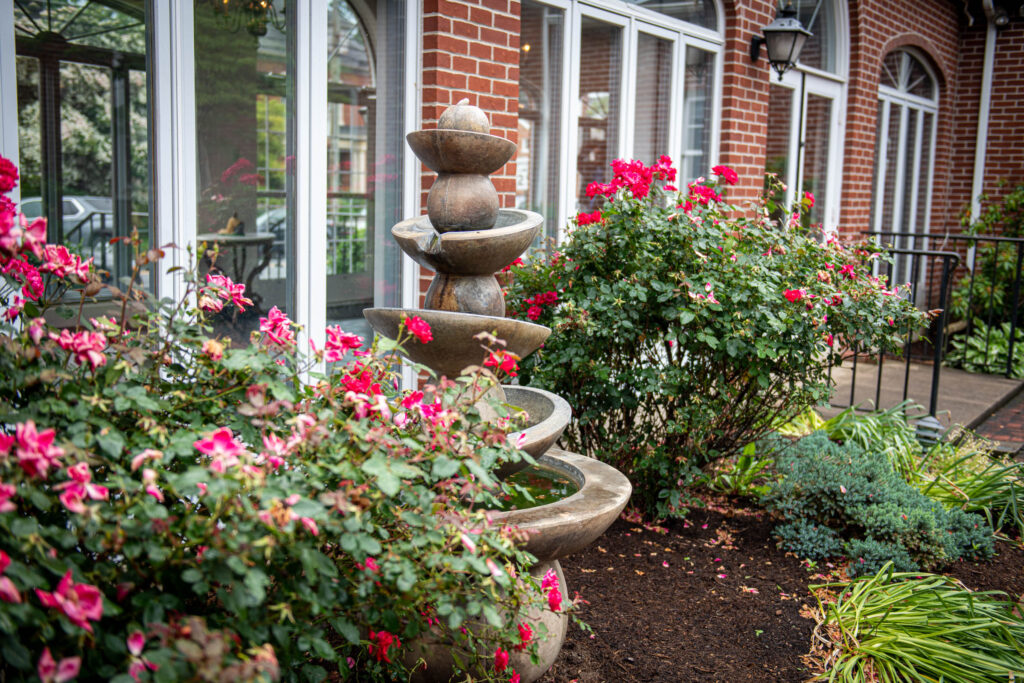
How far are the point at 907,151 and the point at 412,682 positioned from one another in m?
10.1

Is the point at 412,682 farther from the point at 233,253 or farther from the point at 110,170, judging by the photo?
the point at 110,170

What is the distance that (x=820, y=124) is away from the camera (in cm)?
827

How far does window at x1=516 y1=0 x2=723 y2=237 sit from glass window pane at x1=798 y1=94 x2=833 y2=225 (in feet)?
6.38

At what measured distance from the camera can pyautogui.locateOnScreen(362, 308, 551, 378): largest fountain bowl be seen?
8.23 feet

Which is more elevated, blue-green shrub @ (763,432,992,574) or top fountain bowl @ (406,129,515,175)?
top fountain bowl @ (406,129,515,175)

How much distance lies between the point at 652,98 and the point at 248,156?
3.32 metres

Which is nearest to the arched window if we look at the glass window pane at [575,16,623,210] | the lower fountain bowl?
the glass window pane at [575,16,623,210]

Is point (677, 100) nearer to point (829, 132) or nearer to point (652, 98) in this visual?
point (652, 98)

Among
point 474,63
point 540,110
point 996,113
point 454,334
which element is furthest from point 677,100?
point 996,113

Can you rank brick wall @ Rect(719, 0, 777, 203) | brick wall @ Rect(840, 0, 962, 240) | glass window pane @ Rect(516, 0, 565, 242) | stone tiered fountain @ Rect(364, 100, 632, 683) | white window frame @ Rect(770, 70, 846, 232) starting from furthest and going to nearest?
1. brick wall @ Rect(840, 0, 962, 240)
2. white window frame @ Rect(770, 70, 846, 232)
3. brick wall @ Rect(719, 0, 777, 203)
4. glass window pane @ Rect(516, 0, 565, 242)
5. stone tiered fountain @ Rect(364, 100, 632, 683)

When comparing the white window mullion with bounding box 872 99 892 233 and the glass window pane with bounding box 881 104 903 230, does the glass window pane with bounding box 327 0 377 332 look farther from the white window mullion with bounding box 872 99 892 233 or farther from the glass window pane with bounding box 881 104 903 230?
the glass window pane with bounding box 881 104 903 230

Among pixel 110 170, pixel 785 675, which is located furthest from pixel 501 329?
pixel 110 170

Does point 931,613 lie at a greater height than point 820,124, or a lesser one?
→ lesser

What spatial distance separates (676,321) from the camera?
360 centimetres
